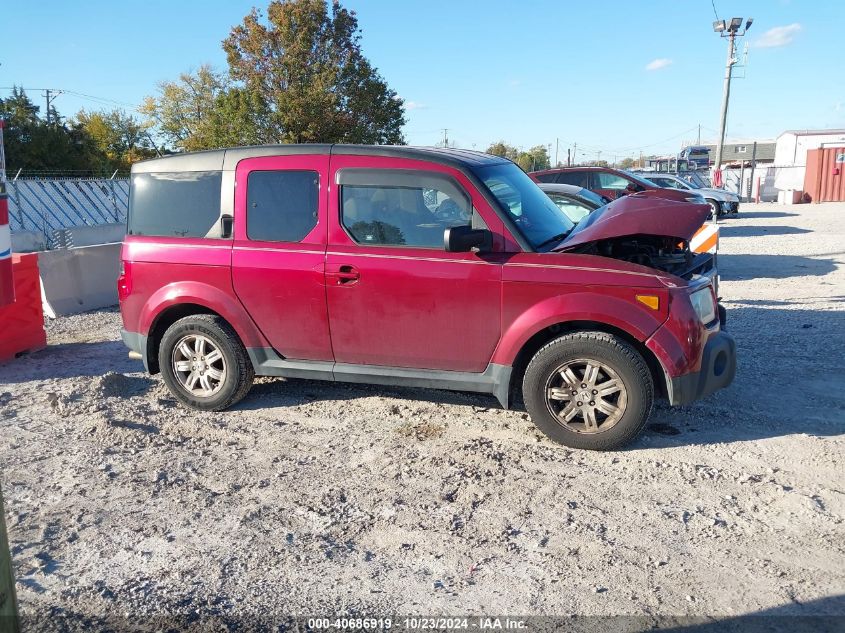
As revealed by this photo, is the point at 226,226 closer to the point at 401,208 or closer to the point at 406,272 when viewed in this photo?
the point at 401,208

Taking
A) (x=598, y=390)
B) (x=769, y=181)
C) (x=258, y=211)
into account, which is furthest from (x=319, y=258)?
(x=769, y=181)

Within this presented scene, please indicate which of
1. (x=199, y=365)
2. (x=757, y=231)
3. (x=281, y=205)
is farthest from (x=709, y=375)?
(x=757, y=231)

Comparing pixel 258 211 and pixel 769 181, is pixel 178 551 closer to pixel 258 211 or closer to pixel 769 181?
pixel 258 211

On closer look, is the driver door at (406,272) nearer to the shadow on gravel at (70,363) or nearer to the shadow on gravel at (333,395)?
the shadow on gravel at (333,395)

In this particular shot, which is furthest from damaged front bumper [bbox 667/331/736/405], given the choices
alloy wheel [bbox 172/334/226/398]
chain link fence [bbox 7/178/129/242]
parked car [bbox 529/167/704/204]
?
chain link fence [bbox 7/178/129/242]

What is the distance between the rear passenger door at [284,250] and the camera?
17.2 feet

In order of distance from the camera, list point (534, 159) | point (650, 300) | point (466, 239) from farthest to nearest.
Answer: point (534, 159), point (466, 239), point (650, 300)

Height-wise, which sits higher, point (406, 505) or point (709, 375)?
point (709, 375)

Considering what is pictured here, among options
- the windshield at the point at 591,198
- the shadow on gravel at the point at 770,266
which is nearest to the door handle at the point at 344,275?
the windshield at the point at 591,198

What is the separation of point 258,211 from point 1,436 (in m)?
2.56

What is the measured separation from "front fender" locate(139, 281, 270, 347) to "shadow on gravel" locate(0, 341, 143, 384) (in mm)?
1260

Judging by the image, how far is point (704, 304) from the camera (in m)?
4.81

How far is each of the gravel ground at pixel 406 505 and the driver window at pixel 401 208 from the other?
1.44 m

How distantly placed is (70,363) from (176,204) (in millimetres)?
2687
